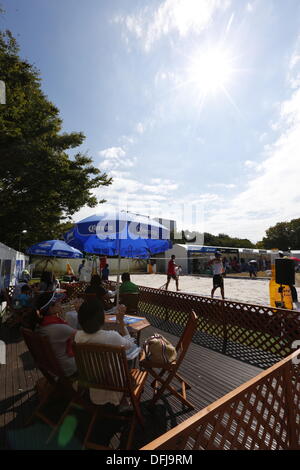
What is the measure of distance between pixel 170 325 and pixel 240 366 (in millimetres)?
3004

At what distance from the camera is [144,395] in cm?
325

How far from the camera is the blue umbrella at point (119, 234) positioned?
452cm

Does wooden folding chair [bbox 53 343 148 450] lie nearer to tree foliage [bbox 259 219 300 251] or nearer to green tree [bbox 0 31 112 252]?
green tree [bbox 0 31 112 252]

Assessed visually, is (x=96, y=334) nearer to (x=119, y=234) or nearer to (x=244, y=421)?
(x=244, y=421)

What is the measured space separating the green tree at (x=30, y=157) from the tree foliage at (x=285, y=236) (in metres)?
68.8

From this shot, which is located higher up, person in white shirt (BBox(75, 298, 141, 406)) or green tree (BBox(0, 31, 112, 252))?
green tree (BBox(0, 31, 112, 252))

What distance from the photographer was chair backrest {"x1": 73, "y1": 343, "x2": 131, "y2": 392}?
7.07 feet

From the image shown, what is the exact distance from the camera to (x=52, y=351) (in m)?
2.45

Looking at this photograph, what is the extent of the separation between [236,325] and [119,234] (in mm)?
3706

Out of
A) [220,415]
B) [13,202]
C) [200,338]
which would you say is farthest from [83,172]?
[220,415]

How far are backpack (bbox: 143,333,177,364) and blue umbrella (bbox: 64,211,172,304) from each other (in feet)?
6.63

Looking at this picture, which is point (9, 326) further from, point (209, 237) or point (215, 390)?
point (209, 237)
